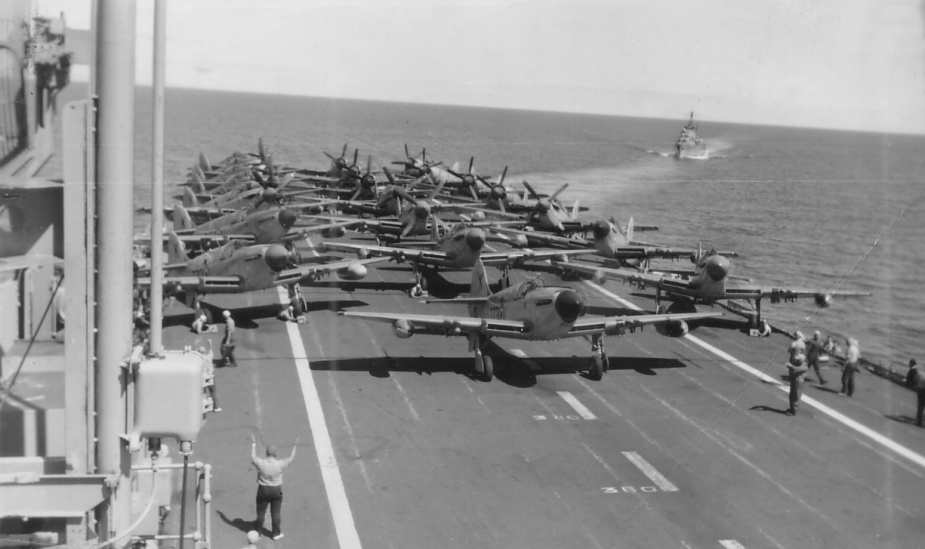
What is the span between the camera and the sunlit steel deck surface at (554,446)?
1584 centimetres

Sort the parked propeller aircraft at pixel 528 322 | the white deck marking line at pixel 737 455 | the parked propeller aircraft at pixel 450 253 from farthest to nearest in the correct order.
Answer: the parked propeller aircraft at pixel 450 253, the parked propeller aircraft at pixel 528 322, the white deck marking line at pixel 737 455

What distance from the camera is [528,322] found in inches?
977

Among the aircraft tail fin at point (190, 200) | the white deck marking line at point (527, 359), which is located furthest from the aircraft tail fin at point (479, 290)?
the aircraft tail fin at point (190, 200)

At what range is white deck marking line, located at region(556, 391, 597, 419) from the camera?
2230 centimetres

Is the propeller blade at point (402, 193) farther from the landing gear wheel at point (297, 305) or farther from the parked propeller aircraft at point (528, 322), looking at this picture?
the parked propeller aircraft at point (528, 322)

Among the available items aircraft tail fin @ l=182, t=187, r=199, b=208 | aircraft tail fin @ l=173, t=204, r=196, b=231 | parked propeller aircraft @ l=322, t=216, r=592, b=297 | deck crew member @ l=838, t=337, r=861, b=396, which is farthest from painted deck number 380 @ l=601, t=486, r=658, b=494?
aircraft tail fin @ l=182, t=187, r=199, b=208

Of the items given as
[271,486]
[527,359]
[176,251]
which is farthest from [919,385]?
[176,251]

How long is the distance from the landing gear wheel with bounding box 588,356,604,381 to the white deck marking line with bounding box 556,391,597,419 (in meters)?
1.51

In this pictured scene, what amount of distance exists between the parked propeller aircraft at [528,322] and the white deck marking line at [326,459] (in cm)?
253

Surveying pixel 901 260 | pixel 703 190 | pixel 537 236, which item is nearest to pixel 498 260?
pixel 537 236

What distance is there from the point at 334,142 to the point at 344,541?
11430 cm

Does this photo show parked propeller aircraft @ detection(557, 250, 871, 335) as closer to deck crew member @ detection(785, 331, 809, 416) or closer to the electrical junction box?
deck crew member @ detection(785, 331, 809, 416)

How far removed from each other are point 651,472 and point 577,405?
184 inches

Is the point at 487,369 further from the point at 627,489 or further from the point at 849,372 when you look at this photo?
the point at 849,372
